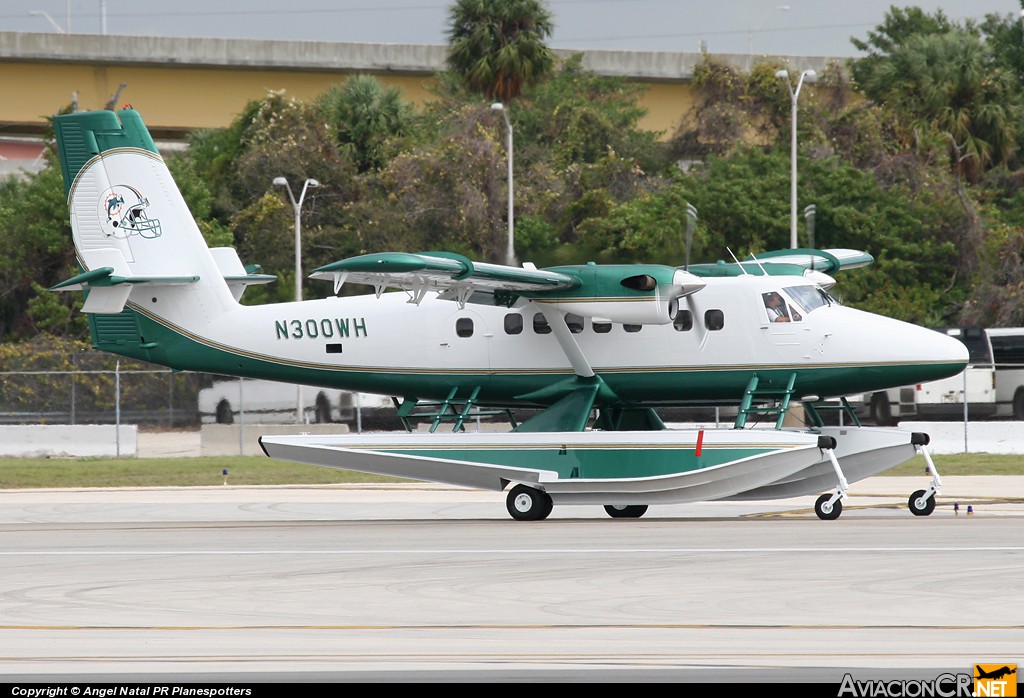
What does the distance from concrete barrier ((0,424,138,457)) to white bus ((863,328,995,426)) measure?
1977cm

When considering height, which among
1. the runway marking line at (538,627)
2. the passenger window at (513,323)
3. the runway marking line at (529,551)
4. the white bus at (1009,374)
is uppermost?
the passenger window at (513,323)

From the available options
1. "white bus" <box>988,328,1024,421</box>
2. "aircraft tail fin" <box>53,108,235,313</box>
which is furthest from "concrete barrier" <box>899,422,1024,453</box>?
"aircraft tail fin" <box>53,108,235,313</box>

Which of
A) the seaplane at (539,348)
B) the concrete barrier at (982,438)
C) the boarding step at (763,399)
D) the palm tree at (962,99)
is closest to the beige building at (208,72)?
the palm tree at (962,99)

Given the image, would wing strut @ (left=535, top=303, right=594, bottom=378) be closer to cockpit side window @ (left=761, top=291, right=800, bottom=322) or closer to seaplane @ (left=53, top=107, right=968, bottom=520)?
seaplane @ (left=53, top=107, right=968, bottom=520)

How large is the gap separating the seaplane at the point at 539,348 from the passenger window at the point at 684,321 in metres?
0.09

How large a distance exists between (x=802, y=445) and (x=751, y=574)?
5619 mm

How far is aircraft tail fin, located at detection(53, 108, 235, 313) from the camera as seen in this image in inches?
834

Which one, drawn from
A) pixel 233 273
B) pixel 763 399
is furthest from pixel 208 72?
pixel 763 399

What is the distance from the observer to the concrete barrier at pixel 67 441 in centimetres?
3291

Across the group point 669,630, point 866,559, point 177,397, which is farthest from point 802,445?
point 177,397

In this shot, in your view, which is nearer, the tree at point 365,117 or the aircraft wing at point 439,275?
the aircraft wing at point 439,275

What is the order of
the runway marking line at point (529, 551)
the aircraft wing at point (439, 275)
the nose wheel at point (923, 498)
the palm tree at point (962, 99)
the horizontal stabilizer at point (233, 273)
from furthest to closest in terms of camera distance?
1. the palm tree at point (962, 99)
2. the horizontal stabilizer at point (233, 273)
3. the nose wheel at point (923, 498)
4. the aircraft wing at point (439, 275)
5. the runway marking line at point (529, 551)

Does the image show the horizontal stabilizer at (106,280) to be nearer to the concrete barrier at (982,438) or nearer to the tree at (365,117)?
the concrete barrier at (982,438)

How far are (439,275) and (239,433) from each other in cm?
1813
